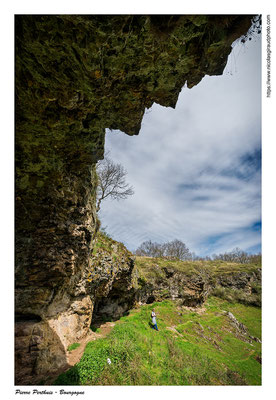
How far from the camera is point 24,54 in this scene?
152 inches

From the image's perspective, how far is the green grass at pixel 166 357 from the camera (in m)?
7.10

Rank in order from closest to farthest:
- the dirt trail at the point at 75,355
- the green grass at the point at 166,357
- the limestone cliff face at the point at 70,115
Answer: the limestone cliff face at the point at 70,115, the dirt trail at the point at 75,355, the green grass at the point at 166,357

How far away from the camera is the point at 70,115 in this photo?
566 cm

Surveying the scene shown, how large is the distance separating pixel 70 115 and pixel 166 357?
577 inches

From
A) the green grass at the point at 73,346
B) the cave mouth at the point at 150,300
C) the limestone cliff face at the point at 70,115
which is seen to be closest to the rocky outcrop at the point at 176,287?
the cave mouth at the point at 150,300

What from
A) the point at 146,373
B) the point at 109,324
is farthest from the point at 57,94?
the point at 109,324

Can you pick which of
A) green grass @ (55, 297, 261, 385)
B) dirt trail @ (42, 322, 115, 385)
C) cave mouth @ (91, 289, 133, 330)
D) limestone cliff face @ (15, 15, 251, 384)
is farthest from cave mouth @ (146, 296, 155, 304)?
limestone cliff face @ (15, 15, 251, 384)

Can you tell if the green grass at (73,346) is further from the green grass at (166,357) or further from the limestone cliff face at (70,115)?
the green grass at (166,357)

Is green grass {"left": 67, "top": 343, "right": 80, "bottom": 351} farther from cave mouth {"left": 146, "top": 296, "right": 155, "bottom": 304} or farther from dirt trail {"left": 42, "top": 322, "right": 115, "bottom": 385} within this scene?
cave mouth {"left": 146, "top": 296, "right": 155, "bottom": 304}

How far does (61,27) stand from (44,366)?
12217 millimetres

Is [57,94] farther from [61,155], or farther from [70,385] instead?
[70,385]

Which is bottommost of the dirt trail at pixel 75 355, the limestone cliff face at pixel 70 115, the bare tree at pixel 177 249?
the bare tree at pixel 177 249

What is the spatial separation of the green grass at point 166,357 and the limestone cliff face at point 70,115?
6.30 ft

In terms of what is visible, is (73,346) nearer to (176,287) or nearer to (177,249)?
(176,287)
